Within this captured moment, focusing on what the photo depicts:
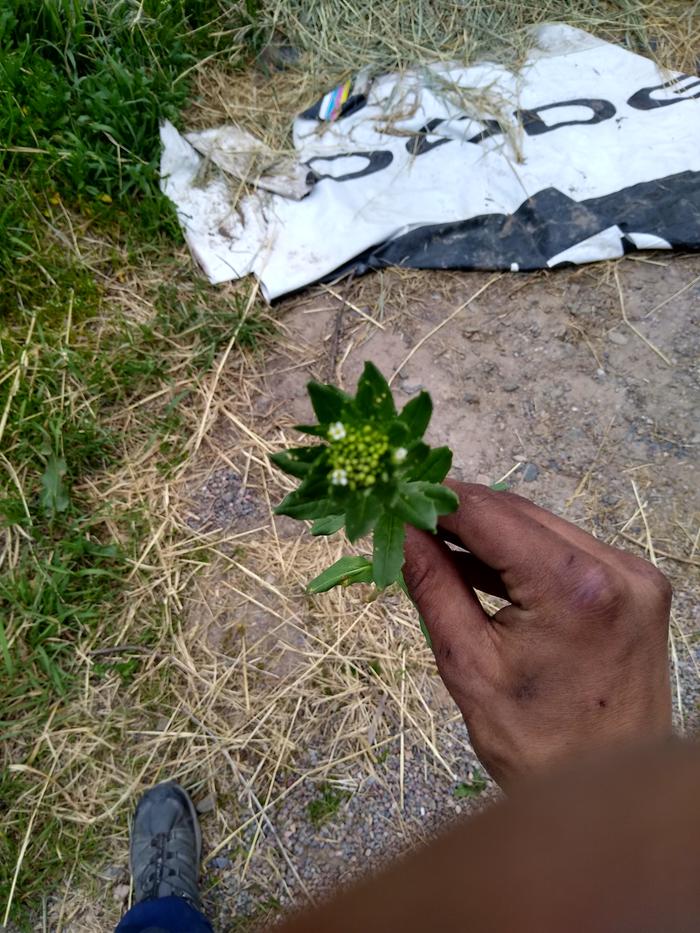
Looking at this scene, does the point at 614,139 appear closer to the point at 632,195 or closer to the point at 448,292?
the point at 632,195

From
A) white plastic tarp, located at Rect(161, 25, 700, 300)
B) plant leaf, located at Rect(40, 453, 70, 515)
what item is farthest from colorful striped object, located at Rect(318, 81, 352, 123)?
plant leaf, located at Rect(40, 453, 70, 515)

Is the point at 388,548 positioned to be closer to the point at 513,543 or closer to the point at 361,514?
the point at 361,514

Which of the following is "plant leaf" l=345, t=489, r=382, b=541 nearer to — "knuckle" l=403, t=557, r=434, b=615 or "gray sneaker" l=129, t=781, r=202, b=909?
"knuckle" l=403, t=557, r=434, b=615

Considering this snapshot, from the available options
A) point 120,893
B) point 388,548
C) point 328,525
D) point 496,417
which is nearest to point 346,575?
point 328,525

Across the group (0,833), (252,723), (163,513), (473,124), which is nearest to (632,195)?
(473,124)

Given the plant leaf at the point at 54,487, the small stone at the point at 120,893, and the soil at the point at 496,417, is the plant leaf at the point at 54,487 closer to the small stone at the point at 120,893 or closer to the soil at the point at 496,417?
the soil at the point at 496,417
